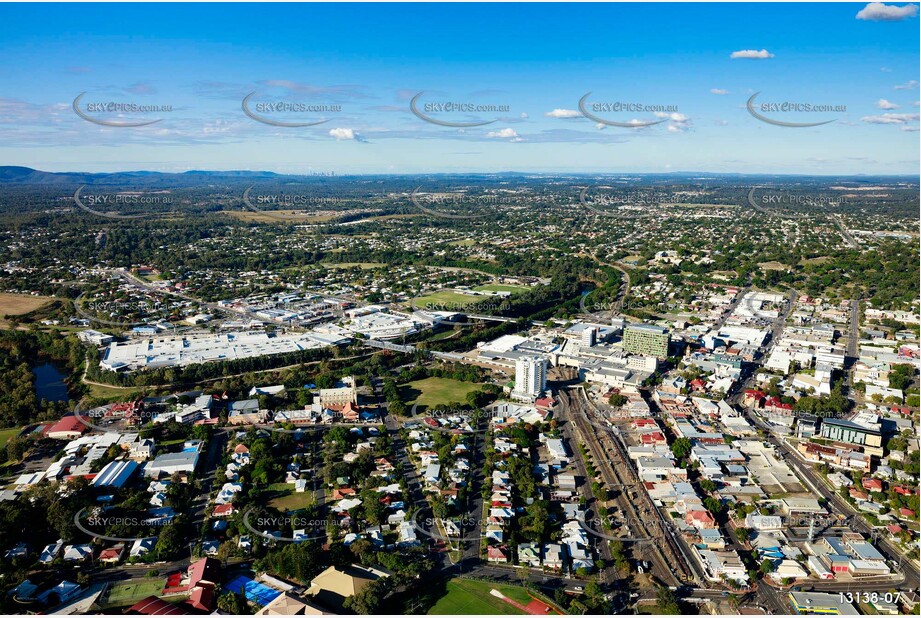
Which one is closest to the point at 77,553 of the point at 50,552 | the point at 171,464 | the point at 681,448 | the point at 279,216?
the point at 50,552

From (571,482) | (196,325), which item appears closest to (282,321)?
(196,325)

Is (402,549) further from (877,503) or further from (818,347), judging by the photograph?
(818,347)

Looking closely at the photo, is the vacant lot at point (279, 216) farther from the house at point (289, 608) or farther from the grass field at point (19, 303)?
the house at point (289, 608)

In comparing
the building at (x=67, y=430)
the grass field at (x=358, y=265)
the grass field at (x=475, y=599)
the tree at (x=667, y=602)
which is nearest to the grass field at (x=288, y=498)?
the grass field at (x=475, y=599)

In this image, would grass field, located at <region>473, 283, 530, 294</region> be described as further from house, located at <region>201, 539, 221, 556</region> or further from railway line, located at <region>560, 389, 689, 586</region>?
→ house, located at <region>201, 539, 221, 556</region>

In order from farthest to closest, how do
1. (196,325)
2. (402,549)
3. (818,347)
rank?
(196,325) → (818,347) → (402,549)

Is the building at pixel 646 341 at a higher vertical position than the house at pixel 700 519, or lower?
higher

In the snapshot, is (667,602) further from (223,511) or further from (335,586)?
(223,511)
